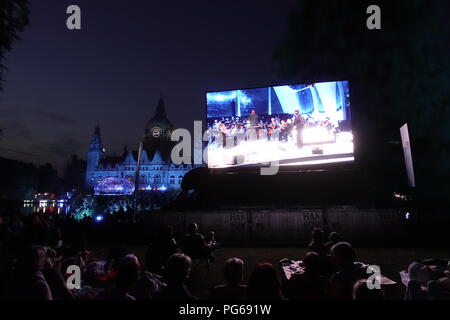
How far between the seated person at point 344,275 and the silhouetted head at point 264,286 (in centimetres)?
124

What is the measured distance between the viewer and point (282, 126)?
57.5 ft

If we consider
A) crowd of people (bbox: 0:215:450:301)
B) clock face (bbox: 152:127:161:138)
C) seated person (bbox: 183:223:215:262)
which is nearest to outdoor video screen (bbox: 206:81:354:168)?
seated person (bbox: 183:223:215:262)

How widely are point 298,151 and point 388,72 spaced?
10.8m

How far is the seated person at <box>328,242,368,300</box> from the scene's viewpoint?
416cm

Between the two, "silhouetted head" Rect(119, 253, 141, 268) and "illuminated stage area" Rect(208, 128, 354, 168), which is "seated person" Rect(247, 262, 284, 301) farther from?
"illuminated stage area" Rect(208, 128, 354, 168)

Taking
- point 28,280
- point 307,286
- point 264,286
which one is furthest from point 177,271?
point 307,286

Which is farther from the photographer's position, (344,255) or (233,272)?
(344,255)

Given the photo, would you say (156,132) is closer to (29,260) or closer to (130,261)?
Answer: (130,261)

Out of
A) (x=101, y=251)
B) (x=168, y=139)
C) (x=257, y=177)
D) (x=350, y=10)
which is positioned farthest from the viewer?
(x=168, y=139)

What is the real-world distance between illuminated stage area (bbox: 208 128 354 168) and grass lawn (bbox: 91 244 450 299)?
511 centimetres
